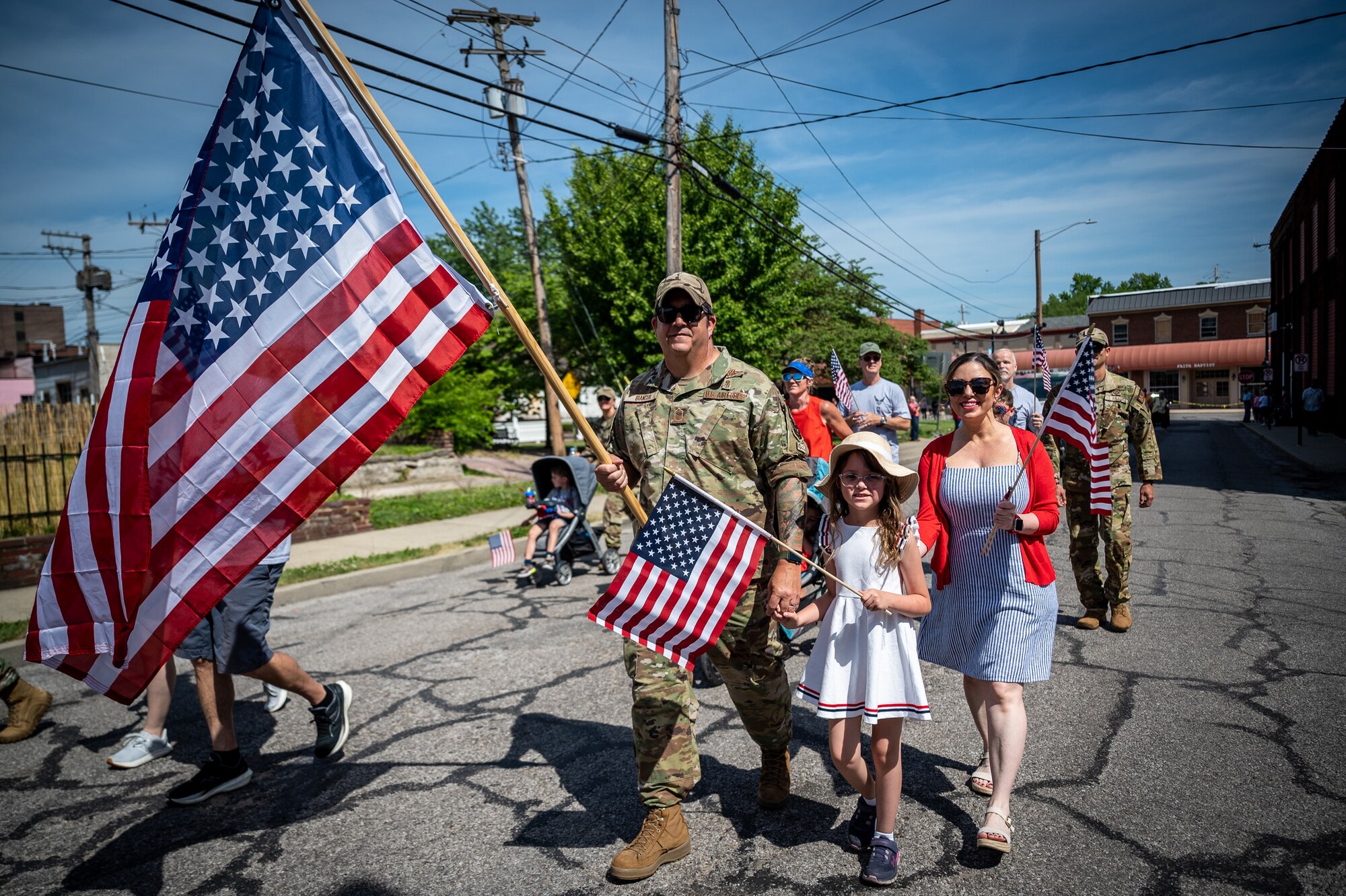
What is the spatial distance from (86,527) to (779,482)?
256 cm

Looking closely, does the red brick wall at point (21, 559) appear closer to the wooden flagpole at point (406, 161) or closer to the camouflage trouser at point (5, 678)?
the camouflage trouser at point (5, 678)

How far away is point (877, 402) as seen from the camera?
311 inches

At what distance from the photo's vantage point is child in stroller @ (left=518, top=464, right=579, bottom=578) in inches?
350

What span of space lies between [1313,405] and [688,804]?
2966 centimetres

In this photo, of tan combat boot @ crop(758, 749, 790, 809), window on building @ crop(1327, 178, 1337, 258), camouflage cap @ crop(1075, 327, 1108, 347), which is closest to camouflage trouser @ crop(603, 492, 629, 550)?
camouflage cap @ crop(1075, 327, 1108, 347)

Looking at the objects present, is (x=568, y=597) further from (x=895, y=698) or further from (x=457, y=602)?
(x=895, y=698)

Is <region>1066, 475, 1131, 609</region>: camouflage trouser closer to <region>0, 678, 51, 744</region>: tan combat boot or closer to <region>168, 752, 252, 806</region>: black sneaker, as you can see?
<region>168, 752, 252, 806</region>: black sneaker

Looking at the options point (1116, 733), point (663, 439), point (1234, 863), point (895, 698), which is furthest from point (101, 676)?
point (1116, 733)

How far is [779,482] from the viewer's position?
11.3ft

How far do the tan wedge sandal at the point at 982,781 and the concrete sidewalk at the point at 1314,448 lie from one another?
1616cm

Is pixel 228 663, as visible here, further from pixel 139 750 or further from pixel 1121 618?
pixel 1121 618

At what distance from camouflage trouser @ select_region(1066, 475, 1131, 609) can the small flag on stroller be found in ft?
18.2

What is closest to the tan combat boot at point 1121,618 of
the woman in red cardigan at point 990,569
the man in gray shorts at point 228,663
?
the woman in red cardigan at point 990,569

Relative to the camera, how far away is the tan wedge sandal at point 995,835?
10.2 ft
